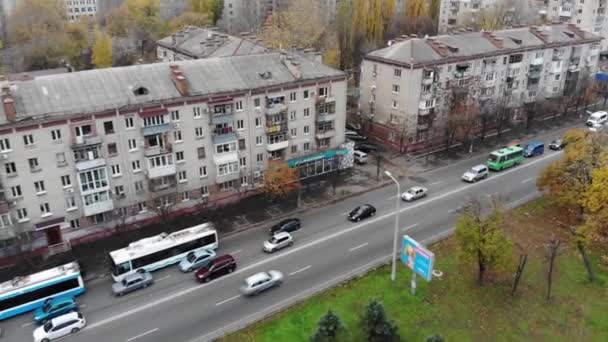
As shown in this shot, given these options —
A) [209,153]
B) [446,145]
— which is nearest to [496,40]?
[446,145]

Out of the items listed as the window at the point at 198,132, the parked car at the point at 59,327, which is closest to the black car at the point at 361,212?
the window at the point at 198,132

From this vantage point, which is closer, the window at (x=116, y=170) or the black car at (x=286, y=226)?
the window at (x=116, y=170)

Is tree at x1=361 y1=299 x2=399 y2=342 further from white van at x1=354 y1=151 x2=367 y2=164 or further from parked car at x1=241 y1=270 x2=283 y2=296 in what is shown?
white van at x1=354 y1=151 x2=367 y2=164

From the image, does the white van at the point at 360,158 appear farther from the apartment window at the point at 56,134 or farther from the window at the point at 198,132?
the apartment window at the point at 56,134

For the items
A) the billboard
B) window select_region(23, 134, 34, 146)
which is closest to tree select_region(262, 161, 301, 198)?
the billboard

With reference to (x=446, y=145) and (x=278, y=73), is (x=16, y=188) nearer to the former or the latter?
(x=278, y=73)

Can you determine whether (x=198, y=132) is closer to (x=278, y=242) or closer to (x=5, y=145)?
(x=278, y=242)

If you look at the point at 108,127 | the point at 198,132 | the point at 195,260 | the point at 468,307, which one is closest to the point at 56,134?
the point at 108,127
